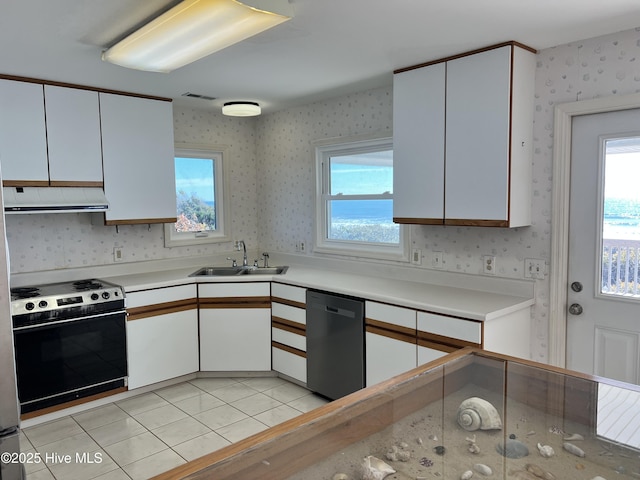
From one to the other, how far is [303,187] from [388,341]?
201 cm

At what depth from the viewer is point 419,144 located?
126 inches

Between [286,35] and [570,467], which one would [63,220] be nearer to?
[286,35]

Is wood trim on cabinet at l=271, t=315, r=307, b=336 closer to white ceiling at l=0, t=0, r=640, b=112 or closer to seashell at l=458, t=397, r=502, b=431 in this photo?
white ceiling at l=0, t=0, r=640, b=112

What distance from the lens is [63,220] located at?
3.86m

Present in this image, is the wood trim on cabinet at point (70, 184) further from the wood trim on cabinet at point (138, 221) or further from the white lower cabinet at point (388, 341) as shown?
the white lower cabinet at point (388, 341)

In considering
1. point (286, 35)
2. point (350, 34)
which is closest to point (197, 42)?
point (286, 35)

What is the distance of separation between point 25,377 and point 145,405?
0.85 metres

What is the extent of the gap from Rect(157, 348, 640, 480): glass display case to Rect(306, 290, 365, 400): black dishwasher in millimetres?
1810

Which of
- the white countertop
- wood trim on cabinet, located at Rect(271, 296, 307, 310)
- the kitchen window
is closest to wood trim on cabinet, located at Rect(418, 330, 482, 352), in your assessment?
the white countertop

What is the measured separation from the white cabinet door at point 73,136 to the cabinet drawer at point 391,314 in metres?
2.32

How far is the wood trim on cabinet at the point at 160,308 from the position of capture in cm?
366

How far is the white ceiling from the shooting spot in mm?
2219

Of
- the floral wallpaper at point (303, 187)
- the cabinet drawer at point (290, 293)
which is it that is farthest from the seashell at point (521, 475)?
the cabinet drawer at point (290, 293)

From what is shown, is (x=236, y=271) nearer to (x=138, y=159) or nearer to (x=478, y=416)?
(x=138, y=159)
